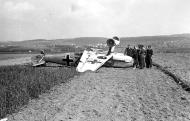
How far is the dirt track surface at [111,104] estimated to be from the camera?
8844mm

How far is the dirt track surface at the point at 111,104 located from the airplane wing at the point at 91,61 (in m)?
7.32

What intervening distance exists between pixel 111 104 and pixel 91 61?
42.5 ft

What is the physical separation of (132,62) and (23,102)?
15321 millimetres

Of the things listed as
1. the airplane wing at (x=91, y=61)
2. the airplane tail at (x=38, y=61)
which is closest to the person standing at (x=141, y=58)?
the airplane wing at (x=91, y=61)

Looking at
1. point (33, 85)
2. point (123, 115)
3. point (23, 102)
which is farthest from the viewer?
point (33, 85)

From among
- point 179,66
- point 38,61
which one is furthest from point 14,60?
point 179,66

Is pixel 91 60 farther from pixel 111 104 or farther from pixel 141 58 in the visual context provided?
pixel 111 104

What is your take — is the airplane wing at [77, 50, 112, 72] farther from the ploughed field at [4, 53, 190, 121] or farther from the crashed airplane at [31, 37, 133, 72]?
the ploughed field at [4, 53, 190, 121]

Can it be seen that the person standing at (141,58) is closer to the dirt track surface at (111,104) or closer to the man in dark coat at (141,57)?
the man in dark coat at (141,57)

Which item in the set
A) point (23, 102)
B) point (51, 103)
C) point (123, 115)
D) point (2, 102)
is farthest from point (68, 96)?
point (123, 115)

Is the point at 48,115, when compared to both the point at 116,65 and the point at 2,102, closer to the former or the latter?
the point at 2,102

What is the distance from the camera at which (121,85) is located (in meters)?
14.8

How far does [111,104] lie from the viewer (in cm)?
1045

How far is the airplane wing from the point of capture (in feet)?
72.3
